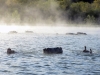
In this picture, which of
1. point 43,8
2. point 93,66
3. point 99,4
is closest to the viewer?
point 93,66

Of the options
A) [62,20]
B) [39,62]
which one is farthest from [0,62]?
[62,20]

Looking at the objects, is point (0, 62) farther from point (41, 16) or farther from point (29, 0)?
point (29, 0)

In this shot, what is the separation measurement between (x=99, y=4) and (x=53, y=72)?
140 m

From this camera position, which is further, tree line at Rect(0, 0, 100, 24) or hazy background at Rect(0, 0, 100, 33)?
tree line at Rect(0, 0, 100, 24)

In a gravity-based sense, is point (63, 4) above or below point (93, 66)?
above

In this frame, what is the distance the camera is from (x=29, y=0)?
588ft

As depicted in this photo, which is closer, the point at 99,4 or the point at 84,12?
the point at 84,12

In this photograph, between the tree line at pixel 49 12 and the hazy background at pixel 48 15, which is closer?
the hazy background at pixel 48 15

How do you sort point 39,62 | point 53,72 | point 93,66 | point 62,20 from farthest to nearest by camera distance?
point 62,20, point 39,62, point 93,66, point 53,72

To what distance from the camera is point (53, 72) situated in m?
A: 36.3

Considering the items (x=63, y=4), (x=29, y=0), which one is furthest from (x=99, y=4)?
(x=29, y=0)

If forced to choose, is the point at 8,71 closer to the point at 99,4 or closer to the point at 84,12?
the point at 84,12

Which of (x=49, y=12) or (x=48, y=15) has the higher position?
(x=49, y=12)

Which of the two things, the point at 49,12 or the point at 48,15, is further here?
the point at 49,12
